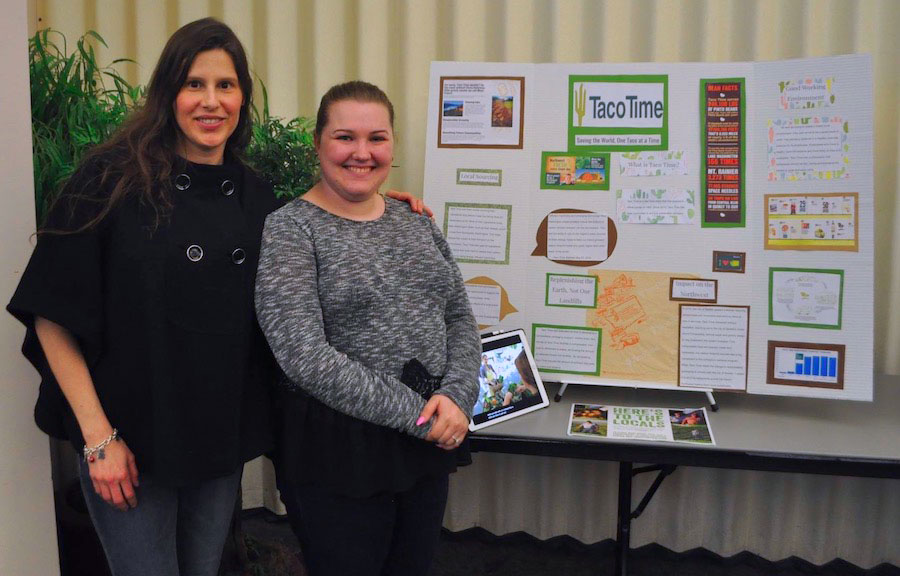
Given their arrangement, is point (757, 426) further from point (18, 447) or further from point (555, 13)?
point (18, 447)

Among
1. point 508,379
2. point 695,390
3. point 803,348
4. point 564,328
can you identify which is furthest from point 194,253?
point 803,348

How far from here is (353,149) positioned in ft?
4.58

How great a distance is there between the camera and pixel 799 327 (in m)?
2.00

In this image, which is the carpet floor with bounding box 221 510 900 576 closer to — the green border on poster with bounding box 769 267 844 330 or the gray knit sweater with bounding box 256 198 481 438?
the green border on poster with bounding box 769 267 844 330

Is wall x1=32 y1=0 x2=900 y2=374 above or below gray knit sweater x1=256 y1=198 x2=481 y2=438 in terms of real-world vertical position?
above

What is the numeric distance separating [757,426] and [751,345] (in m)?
0.23

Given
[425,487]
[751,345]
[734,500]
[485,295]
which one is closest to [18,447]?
[425,487]

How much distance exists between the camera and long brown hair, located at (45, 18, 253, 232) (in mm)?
1270

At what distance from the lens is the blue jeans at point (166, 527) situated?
1315 millimetres

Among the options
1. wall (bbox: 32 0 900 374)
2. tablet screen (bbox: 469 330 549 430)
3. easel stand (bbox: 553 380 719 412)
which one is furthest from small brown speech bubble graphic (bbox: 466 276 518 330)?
wall (bbox: 32 0 900 374)

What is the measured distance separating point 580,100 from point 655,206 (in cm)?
38

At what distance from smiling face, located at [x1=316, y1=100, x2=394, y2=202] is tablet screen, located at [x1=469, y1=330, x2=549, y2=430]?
0.75 m

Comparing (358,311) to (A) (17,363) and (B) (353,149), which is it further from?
(A) (17,363)

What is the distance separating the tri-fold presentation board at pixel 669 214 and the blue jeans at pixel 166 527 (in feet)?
3.35
